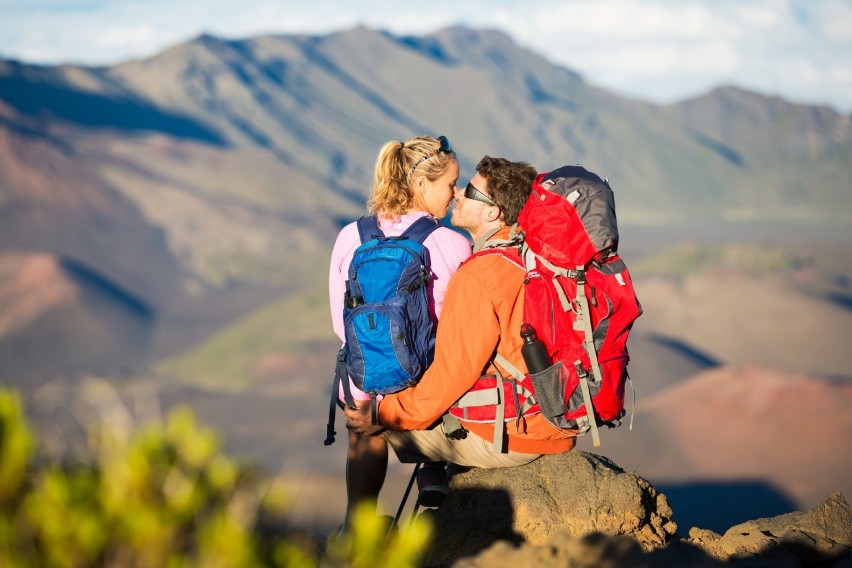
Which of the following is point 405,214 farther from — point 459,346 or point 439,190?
point 459,346

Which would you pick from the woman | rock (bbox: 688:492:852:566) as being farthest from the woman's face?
rock (bbox: 688:492:852:566)

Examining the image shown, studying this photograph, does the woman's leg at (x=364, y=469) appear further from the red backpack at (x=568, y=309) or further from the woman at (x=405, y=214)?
the red backpack at (x=568, y=309)

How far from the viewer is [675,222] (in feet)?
628

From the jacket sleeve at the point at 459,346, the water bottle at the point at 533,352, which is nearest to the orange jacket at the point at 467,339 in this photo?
the jacket sleeve at the point at 459,346

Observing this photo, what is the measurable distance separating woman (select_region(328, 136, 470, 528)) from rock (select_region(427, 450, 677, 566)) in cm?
51

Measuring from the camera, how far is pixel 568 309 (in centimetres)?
408

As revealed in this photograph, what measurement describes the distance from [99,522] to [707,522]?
186ft

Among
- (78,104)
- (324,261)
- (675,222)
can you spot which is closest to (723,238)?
(675,222)

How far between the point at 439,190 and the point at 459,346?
0.83 meters

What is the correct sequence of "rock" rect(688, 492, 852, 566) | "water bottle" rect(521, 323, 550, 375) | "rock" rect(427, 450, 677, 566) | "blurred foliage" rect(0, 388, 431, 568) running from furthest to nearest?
"rock" rect(688, 492, 852, 566), "rock" rect(427, 450, 677, 566), "water bottle" rect(521, 323, 550, 375), "blurred foliage" rect(0, 388, 431, 568)

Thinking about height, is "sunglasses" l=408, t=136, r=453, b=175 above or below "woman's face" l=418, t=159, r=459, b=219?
above

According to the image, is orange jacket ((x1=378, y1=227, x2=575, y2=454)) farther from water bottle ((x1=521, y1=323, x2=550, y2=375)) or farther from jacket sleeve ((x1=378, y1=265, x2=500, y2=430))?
water bottle ((x1=521, y1=323, x2=550, y2=375))

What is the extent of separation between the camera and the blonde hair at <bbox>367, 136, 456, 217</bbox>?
4.33m

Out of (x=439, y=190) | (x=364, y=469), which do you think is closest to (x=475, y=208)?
(x=439, y=190)
